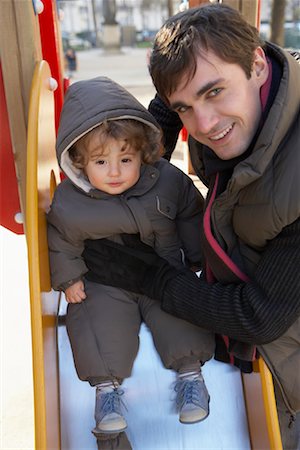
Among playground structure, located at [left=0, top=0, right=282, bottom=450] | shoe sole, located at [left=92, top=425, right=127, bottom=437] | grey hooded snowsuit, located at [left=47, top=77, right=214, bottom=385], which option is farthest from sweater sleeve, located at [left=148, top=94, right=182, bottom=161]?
shoe sole, located at [left=92, top=425, right=127, bottom=437]

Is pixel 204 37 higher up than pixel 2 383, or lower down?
higher up

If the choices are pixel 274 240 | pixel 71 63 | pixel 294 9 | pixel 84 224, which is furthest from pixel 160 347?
pixel 294 9

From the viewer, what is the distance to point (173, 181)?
6.01 ft

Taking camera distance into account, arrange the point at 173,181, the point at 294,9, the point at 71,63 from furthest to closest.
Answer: the point at 294,9 → the point at 71,63 → the point at 173,181

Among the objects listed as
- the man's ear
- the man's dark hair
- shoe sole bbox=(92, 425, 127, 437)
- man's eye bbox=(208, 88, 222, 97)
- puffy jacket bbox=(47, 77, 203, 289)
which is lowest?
shoe sole bbox=(92, 425, 127, 437)

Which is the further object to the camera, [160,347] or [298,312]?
[160,347]

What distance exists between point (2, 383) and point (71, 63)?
14.9m

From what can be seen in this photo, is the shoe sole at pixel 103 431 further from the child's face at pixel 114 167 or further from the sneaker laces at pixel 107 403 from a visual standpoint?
the child's face at pixel 114 167

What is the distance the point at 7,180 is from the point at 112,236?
59cm

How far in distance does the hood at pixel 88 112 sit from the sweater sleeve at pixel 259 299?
0.48 m

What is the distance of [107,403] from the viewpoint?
166 centimetres

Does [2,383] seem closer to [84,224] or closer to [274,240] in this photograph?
[84,224]

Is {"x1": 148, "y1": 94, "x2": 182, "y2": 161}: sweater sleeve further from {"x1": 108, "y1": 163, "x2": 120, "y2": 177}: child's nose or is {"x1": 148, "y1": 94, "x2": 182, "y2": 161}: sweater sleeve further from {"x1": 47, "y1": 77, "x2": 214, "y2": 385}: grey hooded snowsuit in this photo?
{"x1": 108, "y1": 163, "x2": 120, "y2": 177}: child's nose

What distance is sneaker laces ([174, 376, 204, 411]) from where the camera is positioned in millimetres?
1655
